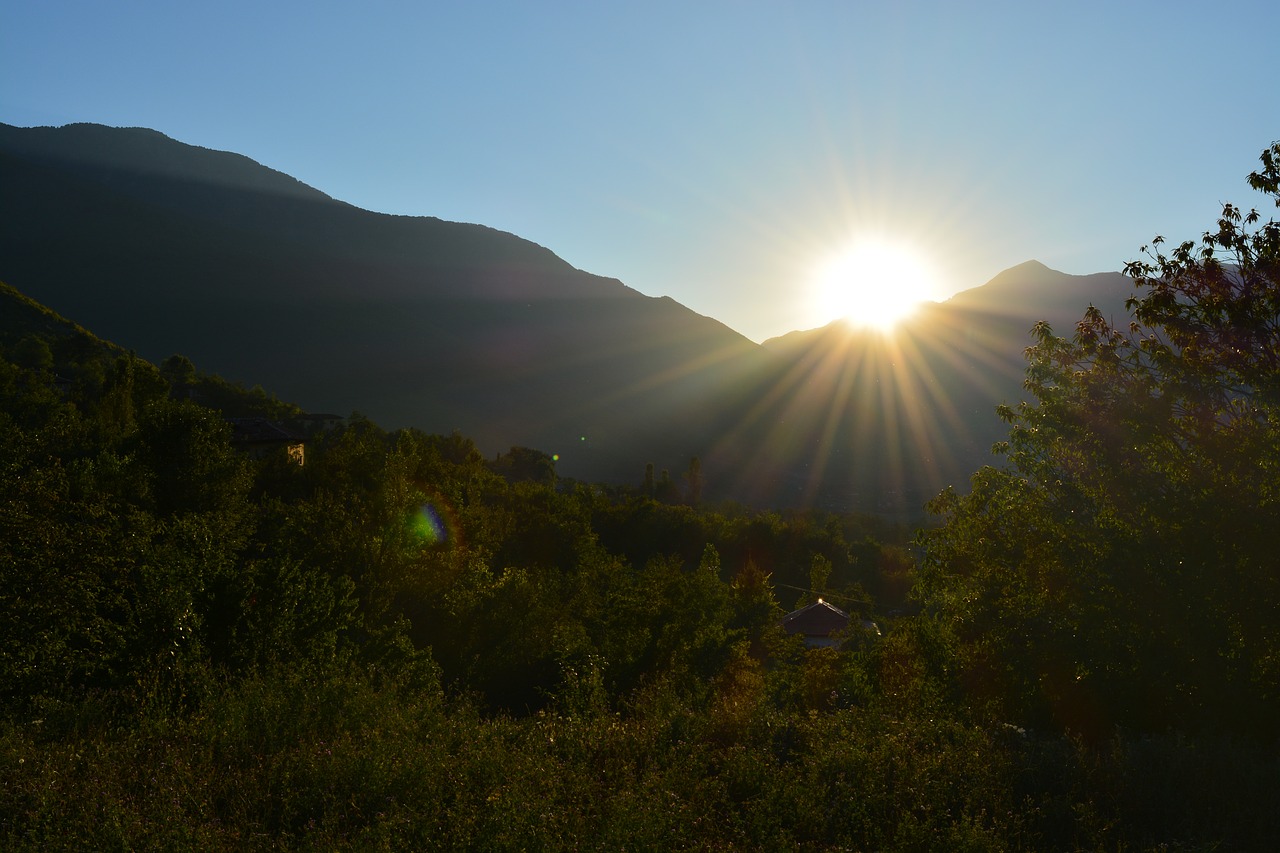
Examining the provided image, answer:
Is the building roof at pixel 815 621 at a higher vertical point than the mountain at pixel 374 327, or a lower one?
lower

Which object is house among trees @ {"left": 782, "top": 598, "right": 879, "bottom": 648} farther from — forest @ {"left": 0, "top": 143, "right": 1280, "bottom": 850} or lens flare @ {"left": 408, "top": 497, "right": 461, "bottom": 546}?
forest @ {"left": 0, "top": 143, "right": 1280, "bottom": 850}

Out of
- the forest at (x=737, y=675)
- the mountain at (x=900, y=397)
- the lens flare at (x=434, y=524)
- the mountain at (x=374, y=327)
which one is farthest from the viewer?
the mountain at (x=900, y=397)

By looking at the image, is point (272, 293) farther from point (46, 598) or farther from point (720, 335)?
point (46, 598)

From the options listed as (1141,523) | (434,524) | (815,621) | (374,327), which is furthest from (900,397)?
(1141,523)

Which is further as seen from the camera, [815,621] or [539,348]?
[539,348]

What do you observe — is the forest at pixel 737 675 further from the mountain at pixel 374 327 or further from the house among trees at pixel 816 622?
the mountain at pixel 374 327

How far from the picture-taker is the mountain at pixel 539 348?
109500 millimetres

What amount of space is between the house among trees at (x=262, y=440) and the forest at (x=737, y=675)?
69.0ft

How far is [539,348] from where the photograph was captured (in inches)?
5645

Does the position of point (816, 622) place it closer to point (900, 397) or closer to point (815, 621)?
point (815, 621)

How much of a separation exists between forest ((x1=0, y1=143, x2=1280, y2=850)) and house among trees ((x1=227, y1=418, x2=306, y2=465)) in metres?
21.0

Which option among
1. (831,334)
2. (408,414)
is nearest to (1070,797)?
(408,414)

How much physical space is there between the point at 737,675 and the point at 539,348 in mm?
128970

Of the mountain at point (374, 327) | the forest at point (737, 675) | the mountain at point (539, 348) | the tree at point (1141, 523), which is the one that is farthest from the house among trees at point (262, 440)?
the mountain at point (539, 348)
